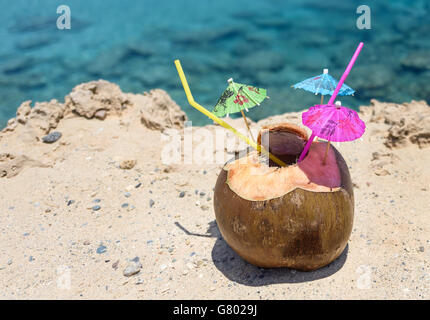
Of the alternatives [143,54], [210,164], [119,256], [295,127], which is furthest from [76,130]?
[143,54]

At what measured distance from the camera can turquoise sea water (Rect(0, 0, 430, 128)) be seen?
25.1 ft

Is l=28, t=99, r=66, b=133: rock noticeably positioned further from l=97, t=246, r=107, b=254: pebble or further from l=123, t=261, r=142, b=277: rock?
l=123, t=261, r=142, b=277: rock

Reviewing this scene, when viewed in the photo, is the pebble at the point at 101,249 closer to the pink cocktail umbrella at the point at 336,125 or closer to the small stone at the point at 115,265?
the small stone at the point at 115,265

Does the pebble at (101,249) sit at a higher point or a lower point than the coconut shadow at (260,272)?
lower

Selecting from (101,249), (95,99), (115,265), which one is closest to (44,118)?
(95,99)

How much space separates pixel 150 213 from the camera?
3.84m

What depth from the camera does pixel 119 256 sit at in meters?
3.39

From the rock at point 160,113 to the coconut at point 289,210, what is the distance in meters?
2.27

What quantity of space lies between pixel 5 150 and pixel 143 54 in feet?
15.9

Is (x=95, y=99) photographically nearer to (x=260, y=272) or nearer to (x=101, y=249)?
(x=101, y=249)

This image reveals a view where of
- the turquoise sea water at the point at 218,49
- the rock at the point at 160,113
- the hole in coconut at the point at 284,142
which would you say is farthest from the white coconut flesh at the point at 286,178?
the turquoise sea water at the point at 218,49

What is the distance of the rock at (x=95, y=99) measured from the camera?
Result: 5.10 meters

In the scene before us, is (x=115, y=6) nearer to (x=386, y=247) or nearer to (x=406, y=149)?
(x=406, y=149)

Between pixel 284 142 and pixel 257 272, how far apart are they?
968 millimetres
